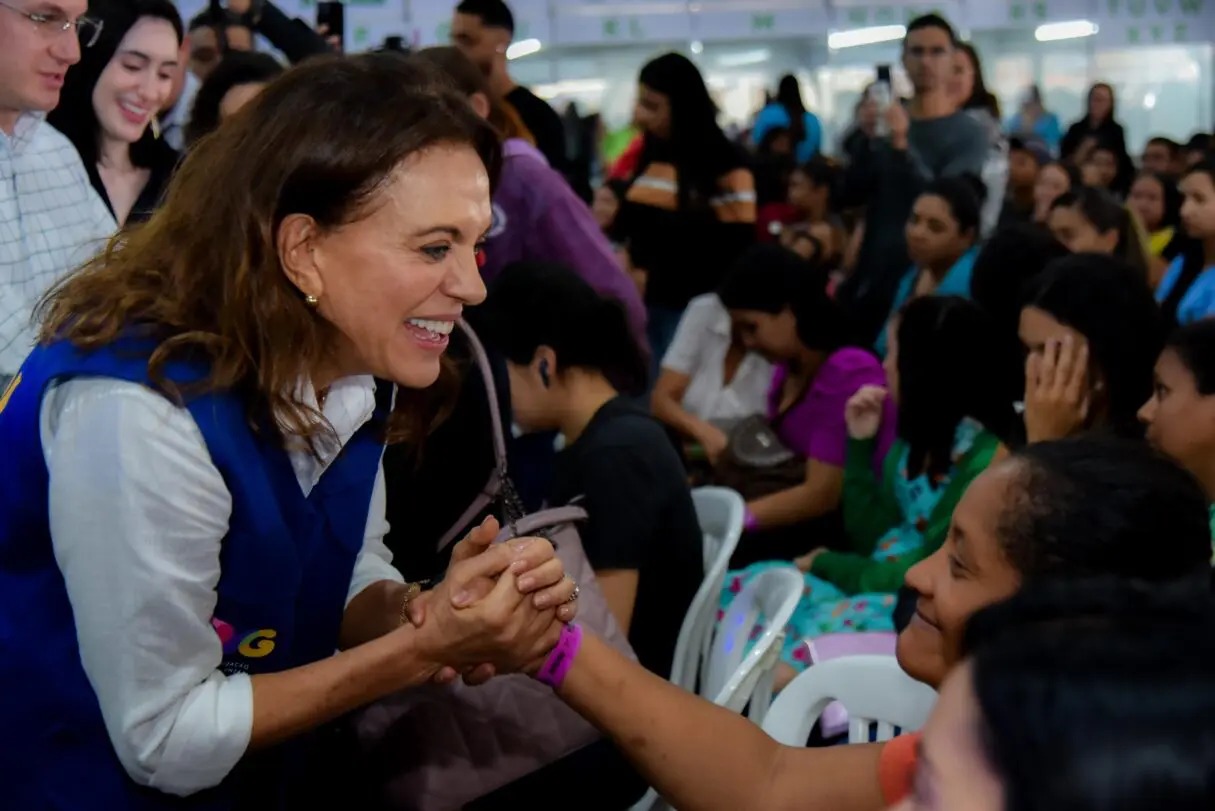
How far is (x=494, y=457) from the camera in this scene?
1.89 meters

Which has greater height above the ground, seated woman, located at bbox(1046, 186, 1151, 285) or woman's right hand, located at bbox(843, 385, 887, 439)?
seated woman, located at bbox(1046, 186, 1151, 285)

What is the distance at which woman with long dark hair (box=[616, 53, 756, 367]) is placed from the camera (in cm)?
404

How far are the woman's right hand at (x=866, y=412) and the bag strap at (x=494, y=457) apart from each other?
126 cm

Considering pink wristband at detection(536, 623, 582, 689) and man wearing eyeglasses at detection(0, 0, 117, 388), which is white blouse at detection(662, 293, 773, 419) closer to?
man wearing eyeglasses at detection(0, 0, 117, 388)

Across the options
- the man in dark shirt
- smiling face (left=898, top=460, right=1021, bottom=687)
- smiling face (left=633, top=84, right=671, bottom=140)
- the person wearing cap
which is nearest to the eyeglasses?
smiling face (left=898, top=460, right=1021, bottom=687)

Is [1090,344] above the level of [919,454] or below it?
above

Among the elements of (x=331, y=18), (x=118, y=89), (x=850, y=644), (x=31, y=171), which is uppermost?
(x=331, y=18)

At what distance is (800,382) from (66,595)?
8.02 ft

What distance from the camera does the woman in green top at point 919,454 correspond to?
2.47m

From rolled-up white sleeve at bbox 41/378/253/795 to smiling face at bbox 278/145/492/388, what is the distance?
0.21 m

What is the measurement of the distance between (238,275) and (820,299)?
2.40 m

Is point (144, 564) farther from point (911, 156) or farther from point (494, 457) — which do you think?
point (911, 156)

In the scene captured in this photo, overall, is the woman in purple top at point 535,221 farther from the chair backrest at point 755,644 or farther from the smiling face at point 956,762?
the smiling face at point 956,762

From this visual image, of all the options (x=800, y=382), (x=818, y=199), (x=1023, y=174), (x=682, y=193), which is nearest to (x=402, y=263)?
(x=800, y=382)
